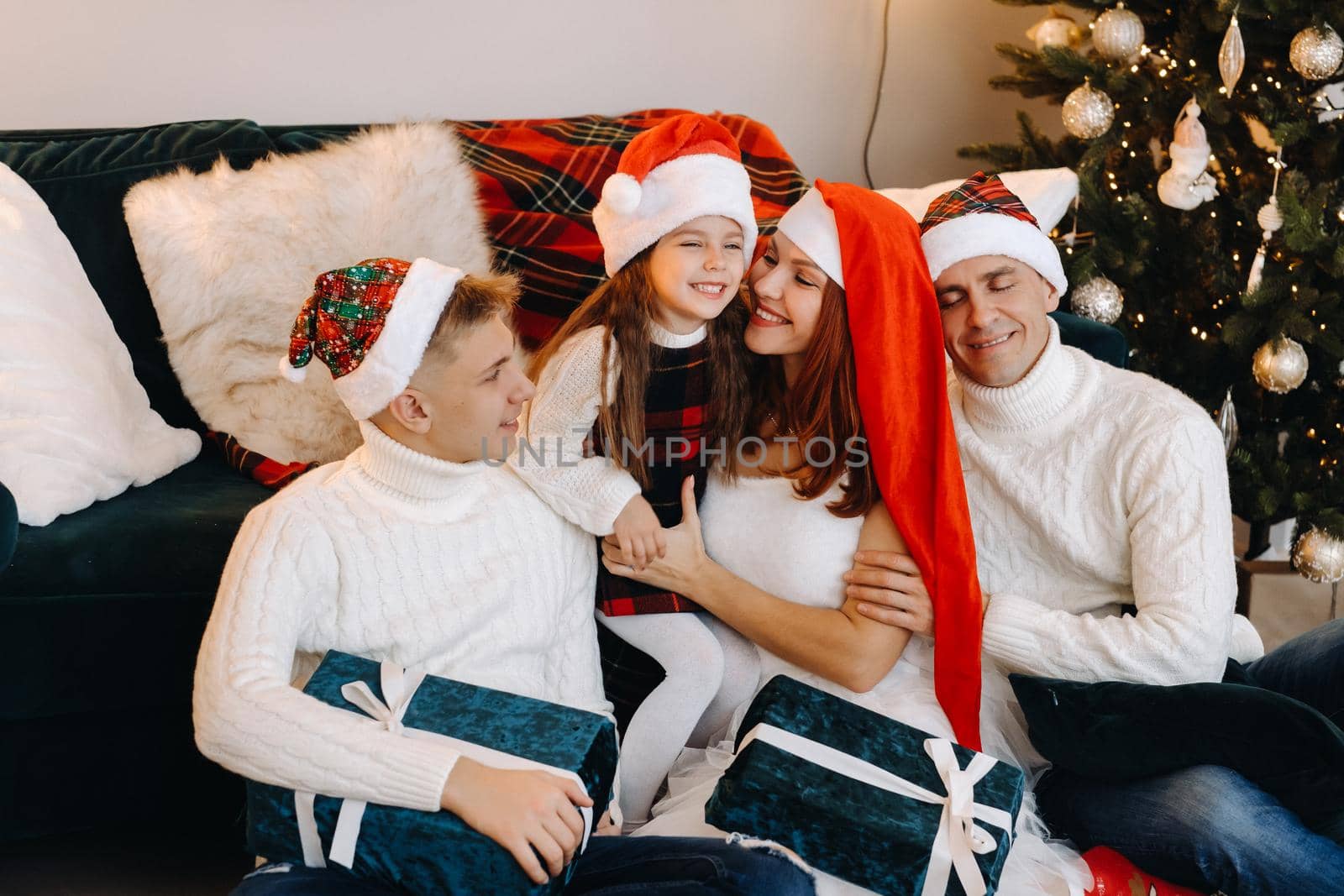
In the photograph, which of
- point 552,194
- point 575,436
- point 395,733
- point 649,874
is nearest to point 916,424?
point 575,436

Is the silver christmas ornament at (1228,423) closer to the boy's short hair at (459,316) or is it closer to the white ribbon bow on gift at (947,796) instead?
the white ribbon bow on gift at (947,796)

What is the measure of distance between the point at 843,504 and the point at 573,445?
41 cm

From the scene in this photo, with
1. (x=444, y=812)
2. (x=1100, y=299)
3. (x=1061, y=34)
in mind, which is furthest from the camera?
(x=1061, y=34)

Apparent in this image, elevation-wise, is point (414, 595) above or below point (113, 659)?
above

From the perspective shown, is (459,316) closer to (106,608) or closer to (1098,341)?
(106,608)

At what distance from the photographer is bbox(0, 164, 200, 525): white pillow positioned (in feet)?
5.57

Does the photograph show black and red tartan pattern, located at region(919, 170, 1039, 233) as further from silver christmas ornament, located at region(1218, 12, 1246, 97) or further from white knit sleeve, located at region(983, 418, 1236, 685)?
silver christmas ornament, located at region(1218, 12, 1246, 97)

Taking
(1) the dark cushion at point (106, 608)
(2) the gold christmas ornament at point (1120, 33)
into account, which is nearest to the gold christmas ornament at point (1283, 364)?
(2) the gold christmas ornament at point (1120, 33)

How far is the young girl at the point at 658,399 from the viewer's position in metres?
1.64

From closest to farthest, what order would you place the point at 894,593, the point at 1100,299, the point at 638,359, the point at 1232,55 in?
the point at 894,593 → the point at 638,359 → the point at 1232,55 → the point at 1100,299

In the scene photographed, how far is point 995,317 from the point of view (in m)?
1.61

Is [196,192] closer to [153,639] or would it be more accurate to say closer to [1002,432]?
[153,639]

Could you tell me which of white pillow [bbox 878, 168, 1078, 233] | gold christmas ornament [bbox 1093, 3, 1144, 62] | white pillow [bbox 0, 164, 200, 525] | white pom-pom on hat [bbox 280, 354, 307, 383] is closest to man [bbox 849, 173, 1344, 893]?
white pillow [bbox 878, 168, 1078, 233]

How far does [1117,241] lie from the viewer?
2604mm
